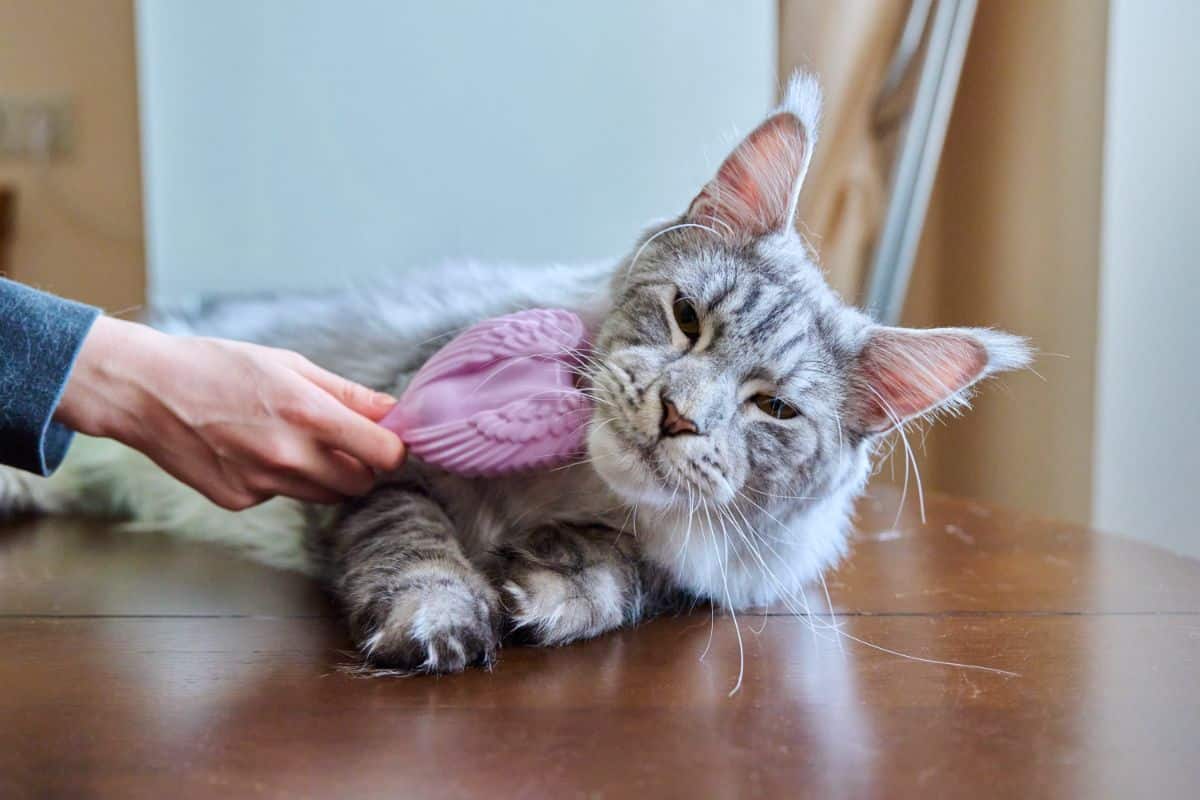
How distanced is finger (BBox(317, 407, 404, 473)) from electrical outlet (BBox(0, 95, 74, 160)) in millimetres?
3043

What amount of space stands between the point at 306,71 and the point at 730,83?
1.26 meters

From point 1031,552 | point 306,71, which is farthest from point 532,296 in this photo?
point 306,71

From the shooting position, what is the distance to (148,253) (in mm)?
3400

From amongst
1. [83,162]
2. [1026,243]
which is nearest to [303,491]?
[1026,243]

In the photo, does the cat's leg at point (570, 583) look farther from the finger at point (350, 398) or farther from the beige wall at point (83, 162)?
the beige wall at point (83, 162)

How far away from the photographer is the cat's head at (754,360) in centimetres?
111

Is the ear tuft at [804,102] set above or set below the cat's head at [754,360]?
above

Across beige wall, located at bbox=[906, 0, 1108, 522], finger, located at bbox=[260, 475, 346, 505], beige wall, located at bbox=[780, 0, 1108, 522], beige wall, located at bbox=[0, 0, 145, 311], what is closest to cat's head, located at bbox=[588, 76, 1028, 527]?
finger, located at bbox=[260, 475, 346, 505]

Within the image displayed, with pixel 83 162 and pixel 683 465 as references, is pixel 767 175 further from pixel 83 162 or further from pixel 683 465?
pixel 83 162

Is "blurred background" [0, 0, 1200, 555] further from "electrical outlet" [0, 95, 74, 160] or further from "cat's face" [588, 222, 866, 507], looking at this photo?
"cat's face" [588, 222, 866, 507]

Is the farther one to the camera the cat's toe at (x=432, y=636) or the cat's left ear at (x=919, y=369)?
the cat's left ear at (x=919, y=369)

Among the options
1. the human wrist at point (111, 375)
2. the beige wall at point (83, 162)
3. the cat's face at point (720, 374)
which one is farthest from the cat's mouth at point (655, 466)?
the beige wall at point (83, 162)

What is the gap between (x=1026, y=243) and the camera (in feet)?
8.12

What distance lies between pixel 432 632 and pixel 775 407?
1.60 feet
